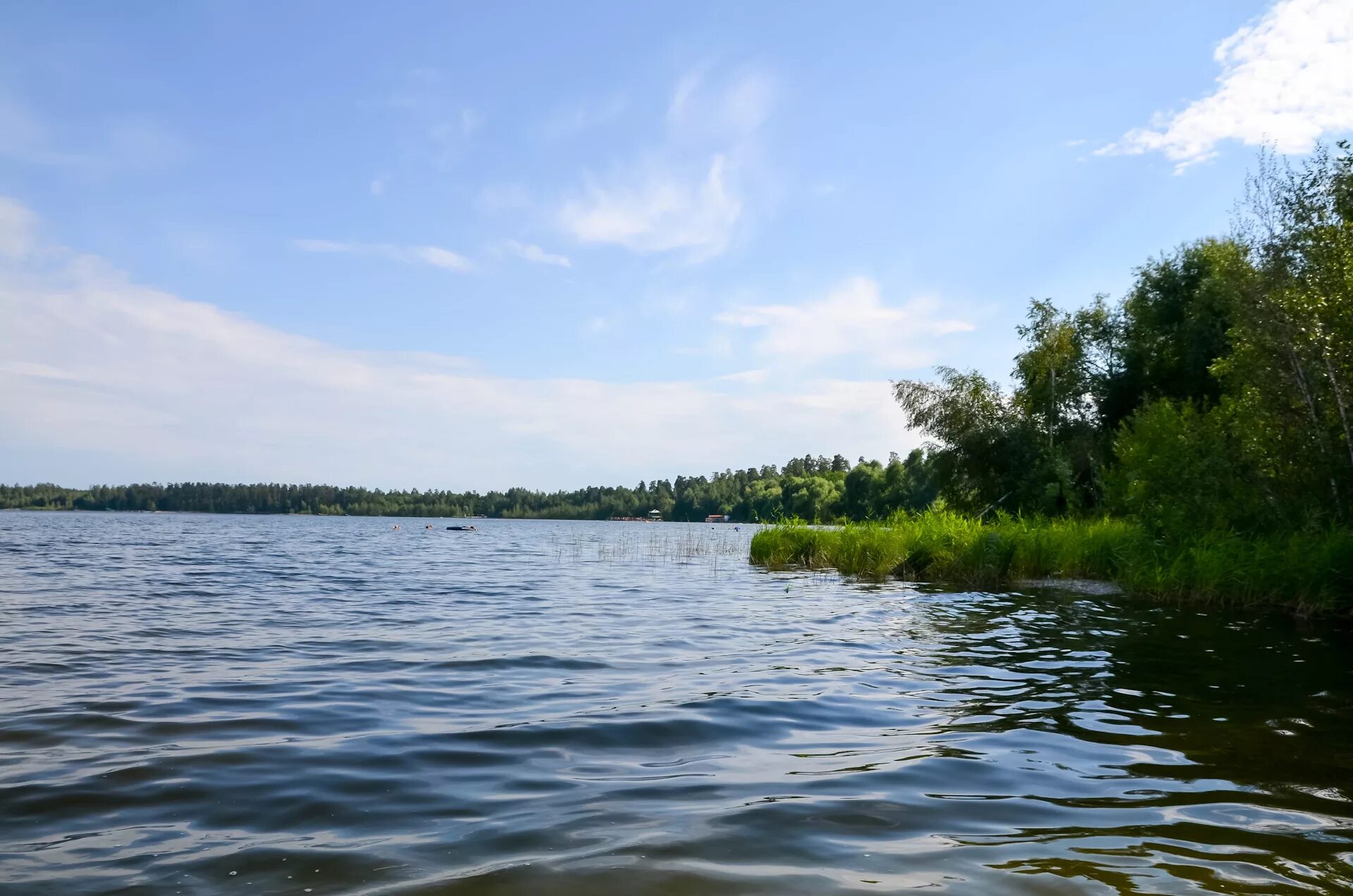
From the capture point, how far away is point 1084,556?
22906 millimetres

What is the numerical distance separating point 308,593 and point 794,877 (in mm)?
17879

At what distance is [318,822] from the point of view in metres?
4.94

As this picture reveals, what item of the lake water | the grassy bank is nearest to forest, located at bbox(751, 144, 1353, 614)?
the grassy bank

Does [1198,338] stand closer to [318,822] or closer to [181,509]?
[318,822]

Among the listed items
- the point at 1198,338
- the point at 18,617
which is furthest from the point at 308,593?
the point at 1198,338

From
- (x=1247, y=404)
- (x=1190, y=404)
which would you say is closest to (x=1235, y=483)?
(x=1247, y=404)

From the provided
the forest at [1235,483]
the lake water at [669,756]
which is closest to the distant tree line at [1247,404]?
the forest at [1235,483]

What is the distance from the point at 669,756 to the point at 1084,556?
19.8 metres

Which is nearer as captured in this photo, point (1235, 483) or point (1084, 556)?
point (1235, 483)

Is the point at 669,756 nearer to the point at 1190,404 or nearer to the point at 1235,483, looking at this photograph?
the point at 1235,483

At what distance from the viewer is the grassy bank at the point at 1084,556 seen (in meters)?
16.5

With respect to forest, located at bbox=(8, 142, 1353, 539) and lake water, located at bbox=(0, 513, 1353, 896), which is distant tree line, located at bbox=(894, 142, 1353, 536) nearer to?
forest, located at bbox=(8, 142, 1353, 539)

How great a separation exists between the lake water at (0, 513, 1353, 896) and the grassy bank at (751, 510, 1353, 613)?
6.09 feet

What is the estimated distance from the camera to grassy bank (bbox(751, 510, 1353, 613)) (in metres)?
16.5
